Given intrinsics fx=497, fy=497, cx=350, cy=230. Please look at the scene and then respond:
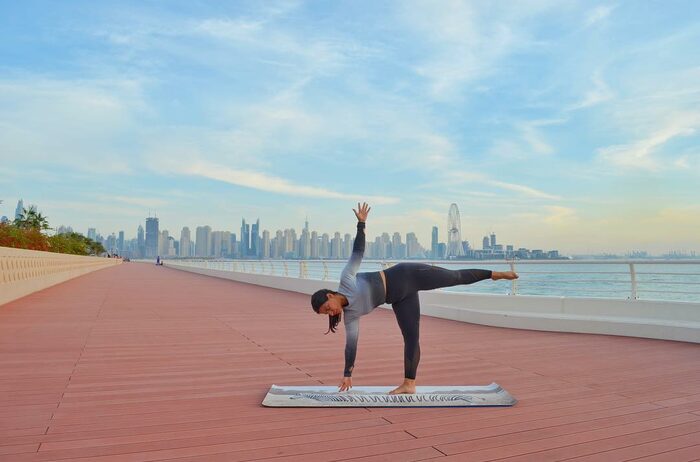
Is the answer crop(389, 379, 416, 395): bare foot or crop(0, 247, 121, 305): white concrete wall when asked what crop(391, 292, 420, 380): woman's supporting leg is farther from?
crop(0, 247, 121, 305): white concrete wall

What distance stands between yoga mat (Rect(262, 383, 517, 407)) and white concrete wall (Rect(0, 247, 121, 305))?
1081cm

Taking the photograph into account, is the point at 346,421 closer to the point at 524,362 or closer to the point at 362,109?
the point at 524,362

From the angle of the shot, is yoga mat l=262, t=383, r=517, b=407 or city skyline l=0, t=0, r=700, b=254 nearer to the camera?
yoga mat l=262, t=383, r=517, b=407

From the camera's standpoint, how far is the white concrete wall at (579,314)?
6738 mm

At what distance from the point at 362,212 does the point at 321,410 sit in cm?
148

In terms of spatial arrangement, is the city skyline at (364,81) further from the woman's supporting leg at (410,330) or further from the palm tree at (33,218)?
the palm tree at (33,218)

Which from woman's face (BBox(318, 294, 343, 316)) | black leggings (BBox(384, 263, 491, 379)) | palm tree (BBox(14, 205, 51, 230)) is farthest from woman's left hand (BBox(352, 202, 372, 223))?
palm tree (BBox(14, 205, 51, 230))

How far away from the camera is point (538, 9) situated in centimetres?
1664

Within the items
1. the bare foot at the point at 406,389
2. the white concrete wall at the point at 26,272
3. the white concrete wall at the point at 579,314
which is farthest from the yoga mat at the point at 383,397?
the white concrete wall at the point at 26,272

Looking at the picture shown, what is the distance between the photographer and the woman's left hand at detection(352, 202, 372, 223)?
381 cm

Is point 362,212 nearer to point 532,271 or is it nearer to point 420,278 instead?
point 420,278

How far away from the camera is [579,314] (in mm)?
8516

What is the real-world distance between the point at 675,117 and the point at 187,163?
28.2 metres

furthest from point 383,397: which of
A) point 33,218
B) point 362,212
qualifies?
point 33,218
